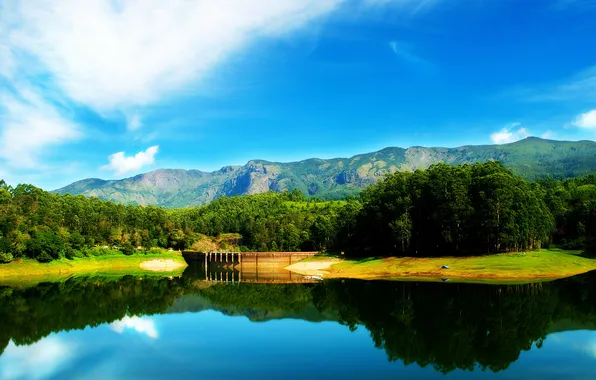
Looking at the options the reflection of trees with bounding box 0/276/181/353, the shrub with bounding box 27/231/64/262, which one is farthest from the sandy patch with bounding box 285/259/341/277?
the shrub with bounding box 27/231/64/262

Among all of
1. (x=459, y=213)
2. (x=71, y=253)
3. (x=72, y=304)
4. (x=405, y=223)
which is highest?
(x=459, y=213)

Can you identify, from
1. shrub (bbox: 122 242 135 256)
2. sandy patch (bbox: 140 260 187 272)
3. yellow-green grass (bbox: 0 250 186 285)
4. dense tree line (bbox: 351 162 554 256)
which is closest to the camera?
dense tree line (bbox: 351 162 554 256)

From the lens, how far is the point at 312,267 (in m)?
104

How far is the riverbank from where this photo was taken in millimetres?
68438

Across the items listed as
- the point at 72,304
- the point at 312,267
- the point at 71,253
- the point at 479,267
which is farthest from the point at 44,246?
the point at 479,267

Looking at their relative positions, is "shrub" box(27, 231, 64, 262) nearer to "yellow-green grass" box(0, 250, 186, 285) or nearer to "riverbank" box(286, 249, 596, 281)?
"yellow-green grass" box(0, 250, 186, 285)

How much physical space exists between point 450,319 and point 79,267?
92421 mm

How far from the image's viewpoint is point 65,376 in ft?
97.3

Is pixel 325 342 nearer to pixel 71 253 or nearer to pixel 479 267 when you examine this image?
pixel 479 267

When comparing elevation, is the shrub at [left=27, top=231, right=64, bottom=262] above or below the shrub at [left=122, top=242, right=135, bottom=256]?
above

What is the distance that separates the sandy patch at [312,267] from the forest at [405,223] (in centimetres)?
684

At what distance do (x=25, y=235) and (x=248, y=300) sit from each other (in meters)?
57.8

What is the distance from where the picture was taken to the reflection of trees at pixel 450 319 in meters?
32.8

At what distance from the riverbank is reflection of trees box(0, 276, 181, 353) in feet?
118
